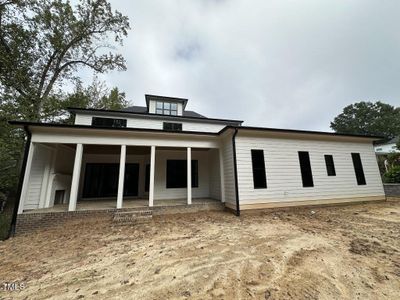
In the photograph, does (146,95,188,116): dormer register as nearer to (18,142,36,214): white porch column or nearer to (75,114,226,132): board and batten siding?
(75,114,226,132): board and batten siding

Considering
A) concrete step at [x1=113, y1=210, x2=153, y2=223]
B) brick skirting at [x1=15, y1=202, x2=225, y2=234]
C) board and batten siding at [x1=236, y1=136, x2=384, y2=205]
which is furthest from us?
board and batten siding at [x1=236, y1=136, x2=384, y2=205]

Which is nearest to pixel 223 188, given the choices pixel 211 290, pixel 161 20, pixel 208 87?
pixel 211 290

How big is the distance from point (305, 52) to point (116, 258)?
47.7ft

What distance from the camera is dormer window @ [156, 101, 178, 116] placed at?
1157 cm

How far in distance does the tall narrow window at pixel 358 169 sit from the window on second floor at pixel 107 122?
1323 cm

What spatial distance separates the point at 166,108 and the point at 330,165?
10293 mm

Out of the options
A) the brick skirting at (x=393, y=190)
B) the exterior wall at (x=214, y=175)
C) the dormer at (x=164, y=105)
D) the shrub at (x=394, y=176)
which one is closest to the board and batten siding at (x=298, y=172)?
the exterior wall at (x=214, y=175)

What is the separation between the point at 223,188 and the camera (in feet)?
25.0

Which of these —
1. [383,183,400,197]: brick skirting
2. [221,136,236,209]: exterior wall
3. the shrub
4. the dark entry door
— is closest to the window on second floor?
the dark entry door

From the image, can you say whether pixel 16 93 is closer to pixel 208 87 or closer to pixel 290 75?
pixel 208 87

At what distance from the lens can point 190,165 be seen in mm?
7367

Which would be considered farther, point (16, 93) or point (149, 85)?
point (149, 85)

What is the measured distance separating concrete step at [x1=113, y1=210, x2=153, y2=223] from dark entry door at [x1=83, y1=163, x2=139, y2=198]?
3645 millimetres

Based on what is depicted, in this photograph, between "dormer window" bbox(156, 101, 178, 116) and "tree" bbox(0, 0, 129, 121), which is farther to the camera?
"dormer window" bbox(156, 101, 178, 116)
